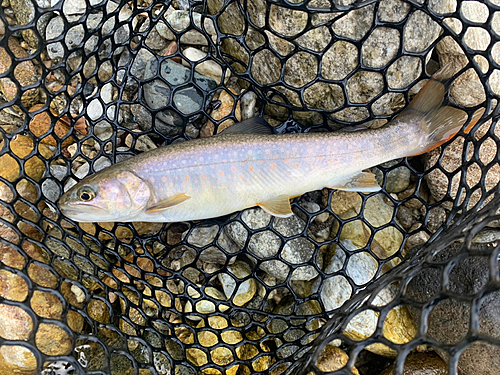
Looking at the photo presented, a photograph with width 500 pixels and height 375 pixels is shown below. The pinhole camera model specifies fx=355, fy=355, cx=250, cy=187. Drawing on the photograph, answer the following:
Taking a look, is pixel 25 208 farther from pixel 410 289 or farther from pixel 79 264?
pixel 410 289

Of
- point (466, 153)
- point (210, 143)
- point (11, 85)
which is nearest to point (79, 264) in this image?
point (210, 143)

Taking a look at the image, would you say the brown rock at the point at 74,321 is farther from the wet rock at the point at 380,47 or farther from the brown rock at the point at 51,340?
the wet rock at the point at 380,47

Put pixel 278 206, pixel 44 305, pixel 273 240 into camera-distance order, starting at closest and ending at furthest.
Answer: pixel 278 206
pixel 44 305
pixel 273 240

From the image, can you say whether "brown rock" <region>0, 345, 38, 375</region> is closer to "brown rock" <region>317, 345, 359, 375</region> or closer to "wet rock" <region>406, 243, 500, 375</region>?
"brown rock" <region>317, 345, 359, 375</region>

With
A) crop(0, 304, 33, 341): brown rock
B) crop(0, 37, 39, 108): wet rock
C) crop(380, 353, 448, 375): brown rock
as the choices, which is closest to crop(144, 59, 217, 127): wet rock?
crop(0, 37, 39, 108): wet rock

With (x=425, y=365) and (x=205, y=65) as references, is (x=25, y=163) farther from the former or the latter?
(x=425, y=365)

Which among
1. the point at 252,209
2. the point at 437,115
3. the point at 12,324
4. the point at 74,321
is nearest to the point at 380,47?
the point at 437,115
